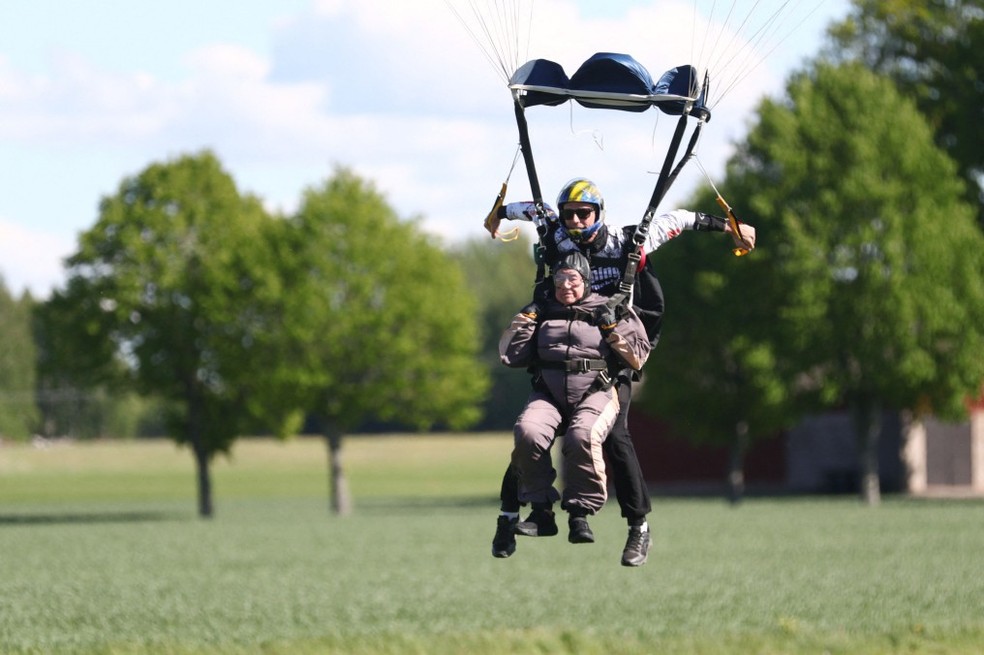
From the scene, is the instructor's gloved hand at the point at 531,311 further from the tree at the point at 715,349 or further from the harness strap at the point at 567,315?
the tree at the point at 715,349

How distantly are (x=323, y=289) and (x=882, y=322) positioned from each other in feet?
77.0

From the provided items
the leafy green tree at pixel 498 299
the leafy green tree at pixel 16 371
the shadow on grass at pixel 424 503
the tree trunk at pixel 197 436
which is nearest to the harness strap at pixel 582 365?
the tree trunk at pixel 197 436

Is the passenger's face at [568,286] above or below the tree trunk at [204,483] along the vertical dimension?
above

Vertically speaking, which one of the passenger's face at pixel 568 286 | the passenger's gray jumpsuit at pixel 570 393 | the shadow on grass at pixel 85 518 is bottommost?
the shadow on grass at pixel 85 518

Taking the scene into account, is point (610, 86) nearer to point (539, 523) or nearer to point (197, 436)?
point (539, 523)

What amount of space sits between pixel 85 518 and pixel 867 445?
37266mm

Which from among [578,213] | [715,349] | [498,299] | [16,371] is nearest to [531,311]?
[578,213]

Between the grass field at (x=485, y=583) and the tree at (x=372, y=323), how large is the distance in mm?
5202

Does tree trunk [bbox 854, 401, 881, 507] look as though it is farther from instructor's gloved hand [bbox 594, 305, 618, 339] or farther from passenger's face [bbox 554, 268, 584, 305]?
passenger's face [bbox 554, 268, 584, 305]

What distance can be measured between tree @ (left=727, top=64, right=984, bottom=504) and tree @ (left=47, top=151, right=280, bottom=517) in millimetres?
21661

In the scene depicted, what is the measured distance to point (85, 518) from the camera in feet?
248

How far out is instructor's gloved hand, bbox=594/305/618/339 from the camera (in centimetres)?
1036

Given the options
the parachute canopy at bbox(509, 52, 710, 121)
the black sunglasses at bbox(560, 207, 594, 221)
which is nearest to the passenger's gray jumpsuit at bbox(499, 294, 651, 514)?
the black sunglasses at bbox(560, 207, 594, 221)

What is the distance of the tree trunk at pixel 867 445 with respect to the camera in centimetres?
6556
